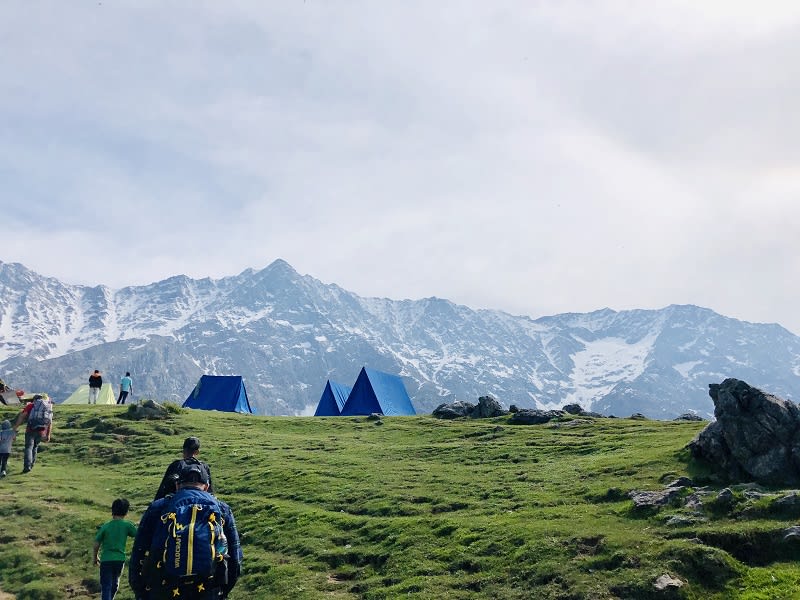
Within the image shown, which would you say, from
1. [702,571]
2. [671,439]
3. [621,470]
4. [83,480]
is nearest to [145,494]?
[83,480]

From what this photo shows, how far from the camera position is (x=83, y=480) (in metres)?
37.7

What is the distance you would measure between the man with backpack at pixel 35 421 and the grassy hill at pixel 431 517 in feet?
4.59

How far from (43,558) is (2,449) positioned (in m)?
12.5

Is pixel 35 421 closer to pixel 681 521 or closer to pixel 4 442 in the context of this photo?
pixel 4 442

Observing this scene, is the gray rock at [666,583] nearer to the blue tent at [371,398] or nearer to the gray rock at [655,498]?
the gray rock at [655,498]

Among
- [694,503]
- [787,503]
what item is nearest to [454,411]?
[694,503]

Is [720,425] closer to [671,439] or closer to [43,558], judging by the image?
[671,439]

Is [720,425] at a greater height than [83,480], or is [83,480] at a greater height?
[720,425]

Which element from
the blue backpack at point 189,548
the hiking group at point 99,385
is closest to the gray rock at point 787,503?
the blue backpack at point 189,548

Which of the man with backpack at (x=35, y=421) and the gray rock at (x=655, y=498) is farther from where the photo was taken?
the man with backpack at (x=35, y=421)

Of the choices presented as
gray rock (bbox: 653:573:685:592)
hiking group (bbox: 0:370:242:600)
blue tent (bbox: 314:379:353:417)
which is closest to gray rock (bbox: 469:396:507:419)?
blue tent (bbox: 314:379:353:417)

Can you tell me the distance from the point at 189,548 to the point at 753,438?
23.4m

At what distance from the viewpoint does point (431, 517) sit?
87.4ft

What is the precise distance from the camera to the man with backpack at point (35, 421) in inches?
1442
